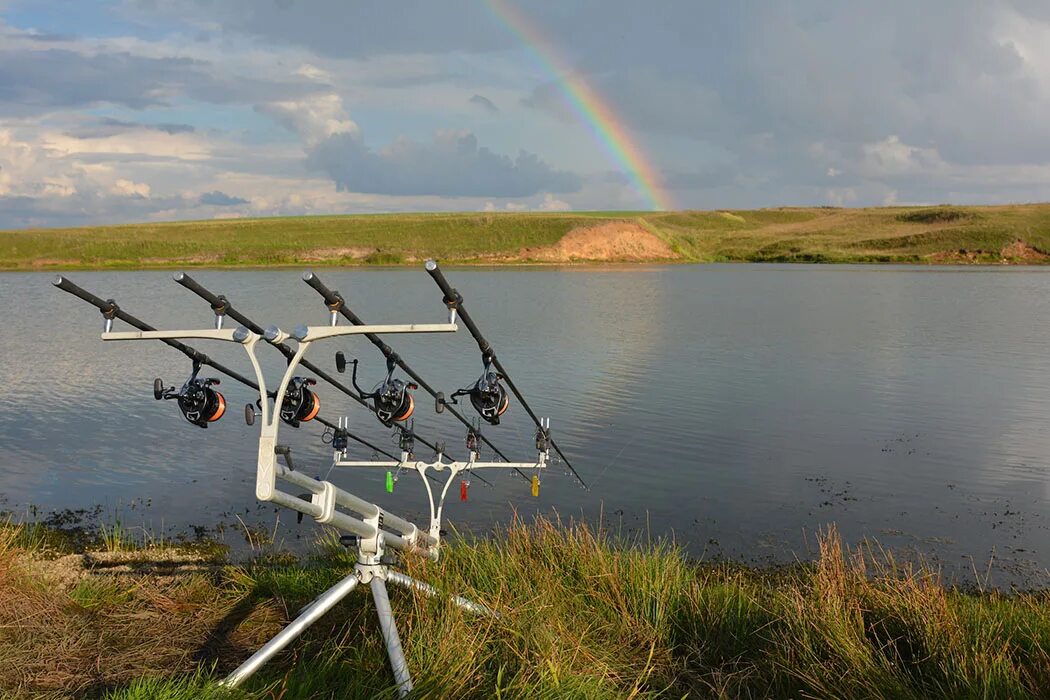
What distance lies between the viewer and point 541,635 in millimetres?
5699

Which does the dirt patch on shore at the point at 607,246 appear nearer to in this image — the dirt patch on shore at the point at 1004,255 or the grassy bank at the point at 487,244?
the grassy bank at the point at 487,244

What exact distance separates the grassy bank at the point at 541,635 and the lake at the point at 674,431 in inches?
161

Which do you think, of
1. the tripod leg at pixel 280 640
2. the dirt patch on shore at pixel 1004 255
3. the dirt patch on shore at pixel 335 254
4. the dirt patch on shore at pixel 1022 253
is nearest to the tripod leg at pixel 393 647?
the tripod leg at pixel 280 640

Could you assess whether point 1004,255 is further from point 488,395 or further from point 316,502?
point 316,502

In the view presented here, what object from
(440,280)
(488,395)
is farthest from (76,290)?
(488,395)

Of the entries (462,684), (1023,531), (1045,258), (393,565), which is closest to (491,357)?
(393,565)

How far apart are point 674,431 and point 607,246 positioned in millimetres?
73106

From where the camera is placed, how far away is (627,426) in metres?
17.7

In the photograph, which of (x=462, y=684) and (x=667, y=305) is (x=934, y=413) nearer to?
(x=462, y=684)

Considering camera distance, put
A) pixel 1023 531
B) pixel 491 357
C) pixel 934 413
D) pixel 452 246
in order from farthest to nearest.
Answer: pixel 452 246 → pixel 934 413 → pixel 1023 531 → pixel 491 357

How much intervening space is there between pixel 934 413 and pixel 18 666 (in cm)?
1784

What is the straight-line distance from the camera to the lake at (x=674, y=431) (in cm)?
1240

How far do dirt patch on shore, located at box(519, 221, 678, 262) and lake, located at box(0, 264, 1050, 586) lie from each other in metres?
48.2

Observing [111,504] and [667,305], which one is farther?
[667,305]
